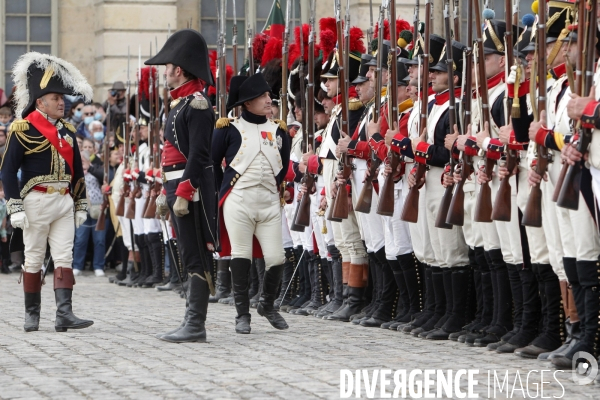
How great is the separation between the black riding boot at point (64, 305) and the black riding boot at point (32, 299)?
133 mm

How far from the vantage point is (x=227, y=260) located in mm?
11508

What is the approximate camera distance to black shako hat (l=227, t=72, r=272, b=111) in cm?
874

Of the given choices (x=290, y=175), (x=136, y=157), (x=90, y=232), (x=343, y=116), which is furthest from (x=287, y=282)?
(x=90, y=232)

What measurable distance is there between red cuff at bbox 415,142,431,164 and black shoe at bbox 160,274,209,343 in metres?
1.55

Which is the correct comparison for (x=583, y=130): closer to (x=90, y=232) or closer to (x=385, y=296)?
(x=385, y=296)

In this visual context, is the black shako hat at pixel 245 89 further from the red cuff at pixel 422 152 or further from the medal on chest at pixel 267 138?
the red cuff at pixel 422 152

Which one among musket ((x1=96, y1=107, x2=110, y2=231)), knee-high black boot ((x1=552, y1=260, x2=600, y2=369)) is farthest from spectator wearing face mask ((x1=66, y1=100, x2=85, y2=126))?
knee-high black boot ((x1=552, y1=260, x2=600, y2=369))

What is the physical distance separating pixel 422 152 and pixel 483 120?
64cm

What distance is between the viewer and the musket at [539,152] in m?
6.75

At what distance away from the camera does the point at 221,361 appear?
23.4 feet

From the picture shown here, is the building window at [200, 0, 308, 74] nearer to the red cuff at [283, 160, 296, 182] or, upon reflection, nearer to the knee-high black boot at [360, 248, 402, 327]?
the red cuff at [283, 160, 296, 182]

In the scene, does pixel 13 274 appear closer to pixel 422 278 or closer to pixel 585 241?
pixel 422 278

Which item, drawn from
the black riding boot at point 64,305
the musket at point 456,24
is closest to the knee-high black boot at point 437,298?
the musket at point 456,24

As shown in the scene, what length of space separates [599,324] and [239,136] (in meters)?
3.03
